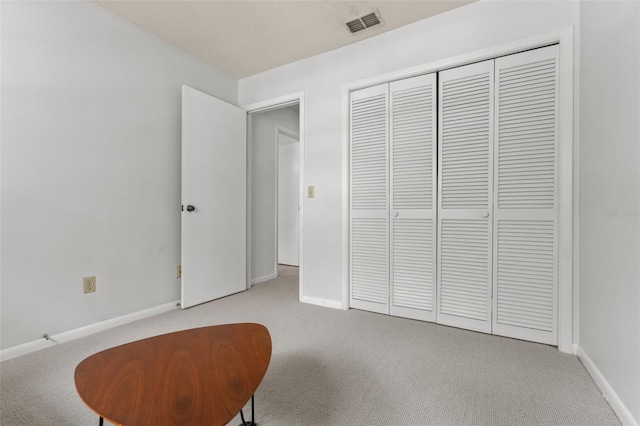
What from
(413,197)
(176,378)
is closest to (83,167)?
(176,378)

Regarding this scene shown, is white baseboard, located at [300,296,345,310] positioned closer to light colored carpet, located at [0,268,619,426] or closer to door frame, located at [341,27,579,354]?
light colored carpet, located at [0,268,619,426]

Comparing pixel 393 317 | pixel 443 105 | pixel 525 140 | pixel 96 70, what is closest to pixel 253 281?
pixel 393 317

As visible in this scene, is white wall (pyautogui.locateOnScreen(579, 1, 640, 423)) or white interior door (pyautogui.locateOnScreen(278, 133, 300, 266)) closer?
white wall (pyautogui.locateOnScreen(579, 1, 640, 423))

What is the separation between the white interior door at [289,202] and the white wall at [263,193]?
95 cm

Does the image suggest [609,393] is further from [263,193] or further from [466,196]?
[263,193]

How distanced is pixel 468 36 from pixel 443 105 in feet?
1.66

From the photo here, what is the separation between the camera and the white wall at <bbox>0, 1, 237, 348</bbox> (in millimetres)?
1844

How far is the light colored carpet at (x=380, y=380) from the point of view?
1.27 m

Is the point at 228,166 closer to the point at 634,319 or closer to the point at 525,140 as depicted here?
the point at 525,140

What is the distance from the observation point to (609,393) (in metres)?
1.34

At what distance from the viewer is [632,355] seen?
1.17m

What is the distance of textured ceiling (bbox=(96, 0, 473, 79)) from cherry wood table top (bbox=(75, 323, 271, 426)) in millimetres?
2287

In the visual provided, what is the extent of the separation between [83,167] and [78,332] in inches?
46.9

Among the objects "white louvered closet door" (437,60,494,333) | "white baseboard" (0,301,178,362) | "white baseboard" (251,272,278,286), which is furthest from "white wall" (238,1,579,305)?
"white baseboard" (0,301,178,362)
